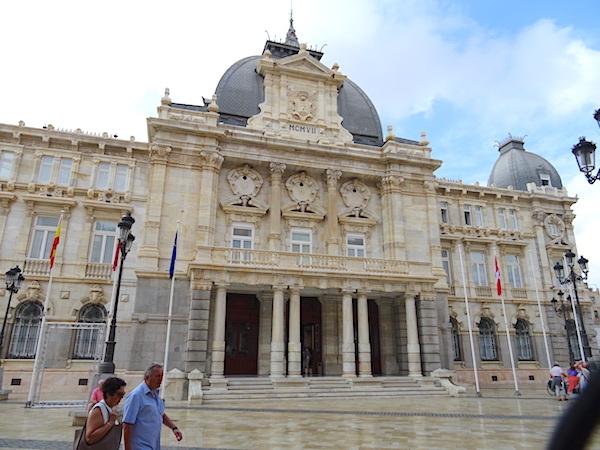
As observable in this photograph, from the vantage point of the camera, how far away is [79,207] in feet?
82.5

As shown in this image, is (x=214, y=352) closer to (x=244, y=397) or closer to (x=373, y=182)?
(x=244, y=397)

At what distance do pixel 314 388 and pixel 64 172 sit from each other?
18847 millimetres

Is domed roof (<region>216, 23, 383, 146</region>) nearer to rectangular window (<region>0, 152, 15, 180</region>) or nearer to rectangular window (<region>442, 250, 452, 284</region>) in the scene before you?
rectangular window (<region>442, 250, 452, 284</region>)

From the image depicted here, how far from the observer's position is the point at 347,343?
73.8 ft

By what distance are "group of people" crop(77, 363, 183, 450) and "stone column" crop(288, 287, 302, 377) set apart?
1621cm

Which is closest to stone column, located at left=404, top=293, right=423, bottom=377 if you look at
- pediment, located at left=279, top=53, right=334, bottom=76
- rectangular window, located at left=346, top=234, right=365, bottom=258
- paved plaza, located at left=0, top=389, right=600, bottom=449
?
paved plaza, located at left=0, top=389, right=600, bottom=449

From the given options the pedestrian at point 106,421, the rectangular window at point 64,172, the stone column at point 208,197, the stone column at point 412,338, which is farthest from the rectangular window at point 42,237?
the pedestrian at point 106,421

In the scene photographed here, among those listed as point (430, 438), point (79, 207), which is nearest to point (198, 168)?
point (79, 207)

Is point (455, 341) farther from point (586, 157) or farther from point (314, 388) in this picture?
point (586, 157)

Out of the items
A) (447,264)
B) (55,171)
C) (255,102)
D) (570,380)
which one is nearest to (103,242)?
(55,171)

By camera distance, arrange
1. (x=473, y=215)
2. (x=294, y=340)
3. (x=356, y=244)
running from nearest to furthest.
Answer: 1. (x=294, y=340)
2. (x=356, y=244)
3. (x=473, y=215)

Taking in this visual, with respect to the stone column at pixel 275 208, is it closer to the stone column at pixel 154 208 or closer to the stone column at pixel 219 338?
the stone column at pixel 219 338

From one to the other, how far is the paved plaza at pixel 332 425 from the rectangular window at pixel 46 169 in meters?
12.2

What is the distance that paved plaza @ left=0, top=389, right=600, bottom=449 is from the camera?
33.8ft
